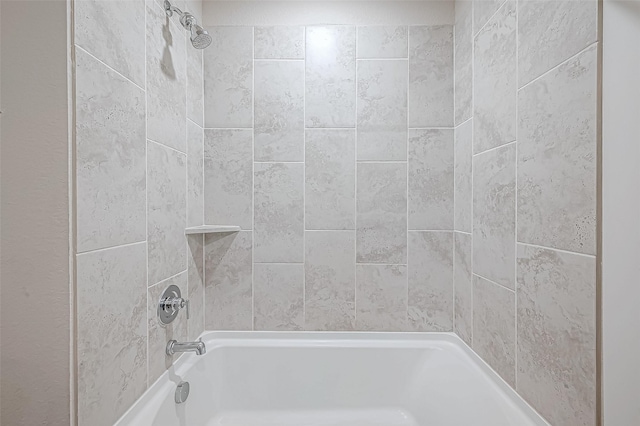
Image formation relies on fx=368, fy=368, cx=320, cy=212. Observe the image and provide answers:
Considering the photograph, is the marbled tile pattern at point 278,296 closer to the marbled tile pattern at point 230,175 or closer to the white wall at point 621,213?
the marbled tile pattern at point 230,175

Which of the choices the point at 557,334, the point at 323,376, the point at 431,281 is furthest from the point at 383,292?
the point at 557,334

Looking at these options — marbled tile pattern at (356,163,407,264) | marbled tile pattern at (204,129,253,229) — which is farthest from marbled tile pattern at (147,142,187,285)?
marbled tile pattern at (356,163,407,264)

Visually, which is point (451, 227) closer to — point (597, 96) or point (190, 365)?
point (597, 96)

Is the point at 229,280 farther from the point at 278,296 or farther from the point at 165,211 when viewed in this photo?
the point at 165,211

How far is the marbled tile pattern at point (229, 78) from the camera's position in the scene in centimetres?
178

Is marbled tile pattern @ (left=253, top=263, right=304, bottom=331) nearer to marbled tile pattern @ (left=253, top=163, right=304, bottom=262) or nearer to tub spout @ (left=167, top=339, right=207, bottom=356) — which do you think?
marbled tile pattern @ (left=253, top=163, right=304, bottom=262)

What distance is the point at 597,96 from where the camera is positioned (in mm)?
824

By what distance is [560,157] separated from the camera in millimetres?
950

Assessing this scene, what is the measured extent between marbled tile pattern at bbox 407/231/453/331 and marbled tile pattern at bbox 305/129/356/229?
0.35 metres

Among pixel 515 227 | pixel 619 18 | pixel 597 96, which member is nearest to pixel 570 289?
pixel 515 227

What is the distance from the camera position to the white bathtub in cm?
165

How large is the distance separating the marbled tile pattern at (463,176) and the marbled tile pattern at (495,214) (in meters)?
0.07

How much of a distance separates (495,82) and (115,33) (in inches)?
49.0

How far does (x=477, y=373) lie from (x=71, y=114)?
1.56m
